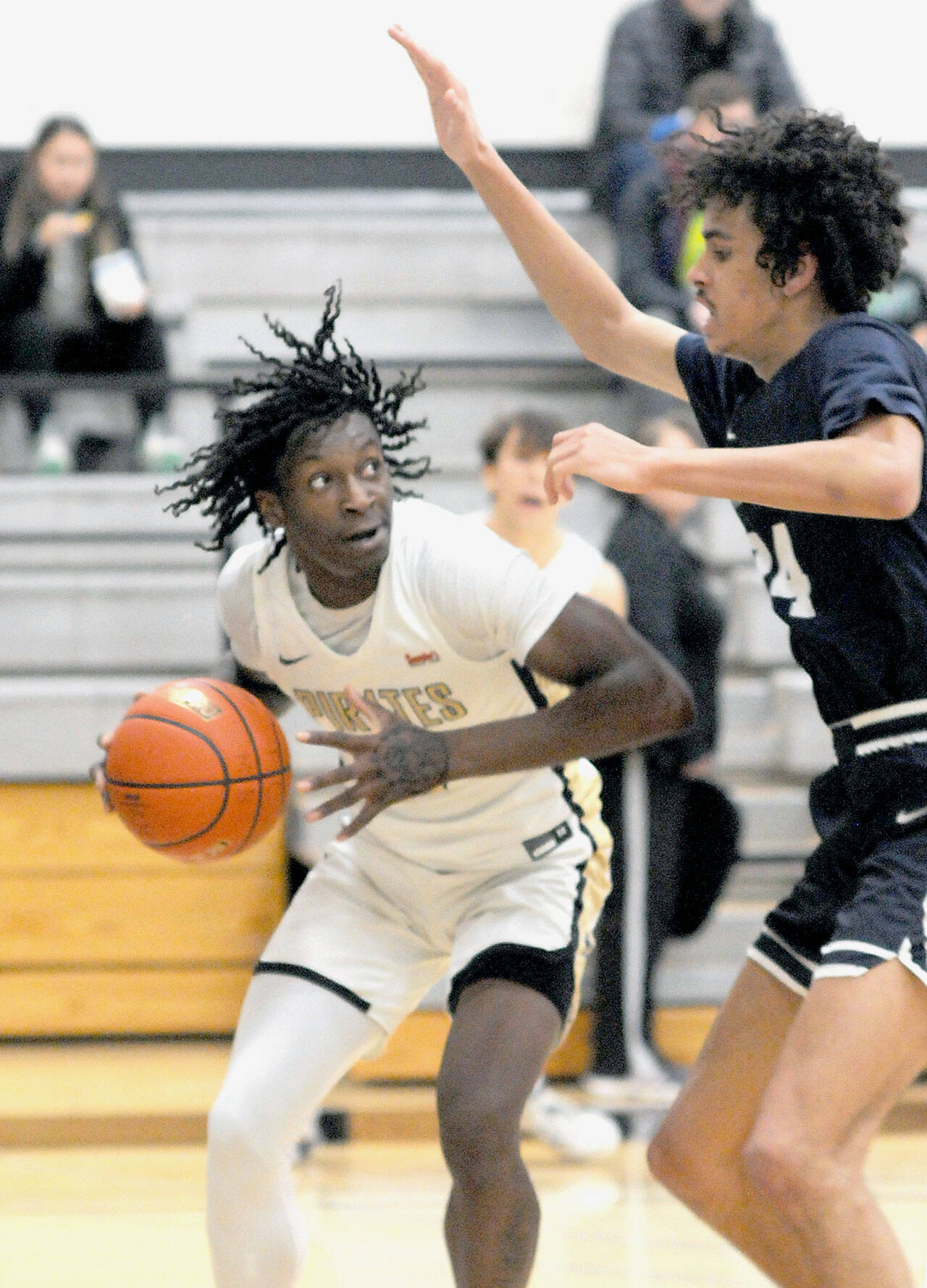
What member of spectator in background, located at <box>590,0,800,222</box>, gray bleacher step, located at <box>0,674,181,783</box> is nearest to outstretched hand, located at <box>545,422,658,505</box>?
gray bleacher step, located at <box>0,674,181,783</box>

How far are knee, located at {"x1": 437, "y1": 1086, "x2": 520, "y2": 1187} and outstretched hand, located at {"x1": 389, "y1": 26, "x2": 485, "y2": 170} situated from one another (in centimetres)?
164

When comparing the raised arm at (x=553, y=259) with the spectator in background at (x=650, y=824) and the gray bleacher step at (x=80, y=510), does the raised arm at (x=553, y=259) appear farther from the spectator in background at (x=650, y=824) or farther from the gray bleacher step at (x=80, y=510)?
the gray bleacher step at (x=80, y=510)

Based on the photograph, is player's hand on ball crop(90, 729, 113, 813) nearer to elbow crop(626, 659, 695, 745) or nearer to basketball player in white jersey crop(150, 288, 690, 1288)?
basketball player in white jersey crop(150, 288, 690, 1288)

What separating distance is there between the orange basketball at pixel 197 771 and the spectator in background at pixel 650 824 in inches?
87.3

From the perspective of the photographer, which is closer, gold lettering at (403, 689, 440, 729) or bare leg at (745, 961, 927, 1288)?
bare leg at (745, 961, 927, 1288)

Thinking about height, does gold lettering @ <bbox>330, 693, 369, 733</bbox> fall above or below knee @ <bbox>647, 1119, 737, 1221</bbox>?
above

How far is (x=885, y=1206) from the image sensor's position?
181 inches

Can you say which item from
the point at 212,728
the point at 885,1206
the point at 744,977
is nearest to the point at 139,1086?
the point at 885,1206

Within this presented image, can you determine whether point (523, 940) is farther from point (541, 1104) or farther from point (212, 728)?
point (541, 1104)

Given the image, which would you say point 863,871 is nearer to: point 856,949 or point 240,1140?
point 856,949

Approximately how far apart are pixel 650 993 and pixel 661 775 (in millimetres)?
683

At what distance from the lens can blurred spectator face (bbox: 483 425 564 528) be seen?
4.80m

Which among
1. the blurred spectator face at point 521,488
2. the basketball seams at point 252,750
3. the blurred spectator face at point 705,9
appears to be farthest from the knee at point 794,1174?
the blurred spectator face at point 705,9

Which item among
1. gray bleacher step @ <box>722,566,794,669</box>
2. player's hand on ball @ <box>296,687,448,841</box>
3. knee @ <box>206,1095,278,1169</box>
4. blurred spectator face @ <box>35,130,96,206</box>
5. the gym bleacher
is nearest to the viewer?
player's hand on ball @ <box>296,687,448,841</box>
